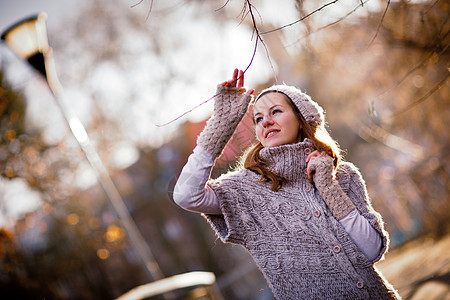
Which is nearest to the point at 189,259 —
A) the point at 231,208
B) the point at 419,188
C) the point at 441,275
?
the point at 419,188

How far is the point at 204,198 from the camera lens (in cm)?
190

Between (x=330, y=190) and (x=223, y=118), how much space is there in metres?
0.66

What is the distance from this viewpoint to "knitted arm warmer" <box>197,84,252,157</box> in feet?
6.10

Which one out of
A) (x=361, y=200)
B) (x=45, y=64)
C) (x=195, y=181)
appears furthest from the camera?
(x=45, y=64)

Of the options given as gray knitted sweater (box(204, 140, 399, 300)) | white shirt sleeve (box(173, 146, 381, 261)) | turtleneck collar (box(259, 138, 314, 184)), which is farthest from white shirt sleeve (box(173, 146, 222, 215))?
turtleneck collar (box(259, 138, 314, 184))

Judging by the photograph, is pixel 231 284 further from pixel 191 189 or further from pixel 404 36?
pixel 191 189

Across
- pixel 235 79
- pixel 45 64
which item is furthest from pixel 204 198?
pixel 45 64

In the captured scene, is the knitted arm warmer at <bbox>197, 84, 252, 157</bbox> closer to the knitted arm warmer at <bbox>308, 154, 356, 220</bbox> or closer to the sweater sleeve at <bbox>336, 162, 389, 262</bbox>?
the knitted arm warmer at <bbox>308, 154, 356, 220</bbox>

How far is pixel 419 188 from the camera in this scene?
8.97m

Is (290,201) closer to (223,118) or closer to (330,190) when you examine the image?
(330,190)

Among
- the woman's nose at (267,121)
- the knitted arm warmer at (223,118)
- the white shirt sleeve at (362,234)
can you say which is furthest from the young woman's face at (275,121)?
the white shirt sleeve at (362,234)

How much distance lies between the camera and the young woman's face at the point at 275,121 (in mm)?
2078

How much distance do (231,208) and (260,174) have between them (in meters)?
0.25

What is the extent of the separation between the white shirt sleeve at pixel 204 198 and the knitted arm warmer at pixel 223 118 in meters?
0.05
